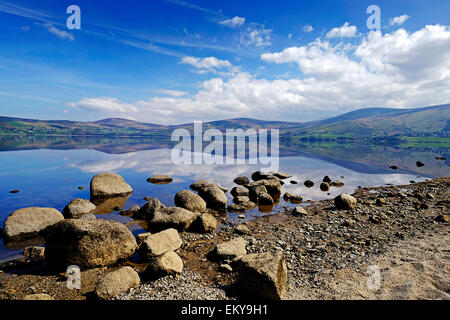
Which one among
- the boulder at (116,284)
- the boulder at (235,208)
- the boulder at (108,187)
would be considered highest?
the boulder at (108,187)

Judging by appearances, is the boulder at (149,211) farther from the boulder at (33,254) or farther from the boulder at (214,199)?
the boulder at (33,254)

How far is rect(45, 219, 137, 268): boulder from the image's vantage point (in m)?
11.1

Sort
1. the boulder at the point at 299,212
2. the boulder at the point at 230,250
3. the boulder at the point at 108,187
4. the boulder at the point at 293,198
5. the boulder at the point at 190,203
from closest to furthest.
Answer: the boulder at the point at 230,250
the boulder at the point at 299,212
the boulder at the point at 190,203
the boulder at the point at 108,187
the boulder at the point at 293,198

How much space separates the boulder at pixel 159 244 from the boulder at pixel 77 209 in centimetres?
1017

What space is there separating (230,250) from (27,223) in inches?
540

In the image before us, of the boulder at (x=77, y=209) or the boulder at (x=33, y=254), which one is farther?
the boulder at (x=77, y=209)

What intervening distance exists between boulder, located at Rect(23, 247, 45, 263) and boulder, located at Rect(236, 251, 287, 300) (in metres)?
10.9

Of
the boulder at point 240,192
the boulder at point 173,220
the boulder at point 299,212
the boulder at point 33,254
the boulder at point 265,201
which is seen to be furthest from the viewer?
the boulder at point 240,192

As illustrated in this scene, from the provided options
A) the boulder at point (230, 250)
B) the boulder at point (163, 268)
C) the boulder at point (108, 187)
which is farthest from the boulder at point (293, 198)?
the boulder at point (108, 187)

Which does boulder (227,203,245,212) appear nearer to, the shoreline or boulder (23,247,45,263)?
the shoreline

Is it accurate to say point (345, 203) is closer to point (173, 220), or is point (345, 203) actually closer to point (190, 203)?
point (190, 203)

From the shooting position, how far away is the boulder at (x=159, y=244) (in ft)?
40.1

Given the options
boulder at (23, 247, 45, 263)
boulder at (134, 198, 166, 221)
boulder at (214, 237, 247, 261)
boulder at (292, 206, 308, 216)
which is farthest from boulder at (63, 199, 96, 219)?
boulder at (292, 206, 308, 216)

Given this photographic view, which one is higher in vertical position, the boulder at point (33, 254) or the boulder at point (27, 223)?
the boulder at point (27, 223)
